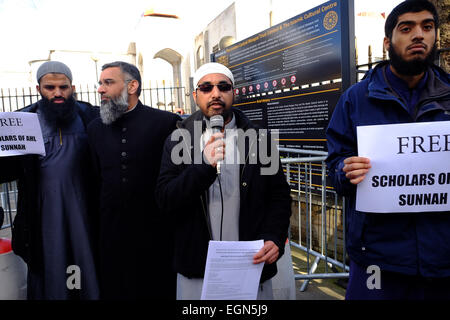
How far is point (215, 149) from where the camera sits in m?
1.60

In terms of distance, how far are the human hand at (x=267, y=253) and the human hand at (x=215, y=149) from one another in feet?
1.76

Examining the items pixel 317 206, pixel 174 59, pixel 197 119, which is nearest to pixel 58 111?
pixel 197 119

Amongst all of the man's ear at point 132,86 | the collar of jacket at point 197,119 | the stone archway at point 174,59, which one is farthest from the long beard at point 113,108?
the stone archway at point 174,59

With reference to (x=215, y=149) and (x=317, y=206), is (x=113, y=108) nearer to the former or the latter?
(x=215, y=149)

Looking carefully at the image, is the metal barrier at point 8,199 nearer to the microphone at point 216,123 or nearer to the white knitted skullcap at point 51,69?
the white knitted skullcap at point 51,69

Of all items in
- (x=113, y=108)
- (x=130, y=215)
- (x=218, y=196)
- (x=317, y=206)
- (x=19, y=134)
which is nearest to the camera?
(x=218, y=196)

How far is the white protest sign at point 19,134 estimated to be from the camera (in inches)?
85.2

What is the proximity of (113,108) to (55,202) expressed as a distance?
88 centimetres

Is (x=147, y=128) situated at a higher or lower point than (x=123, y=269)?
higher
